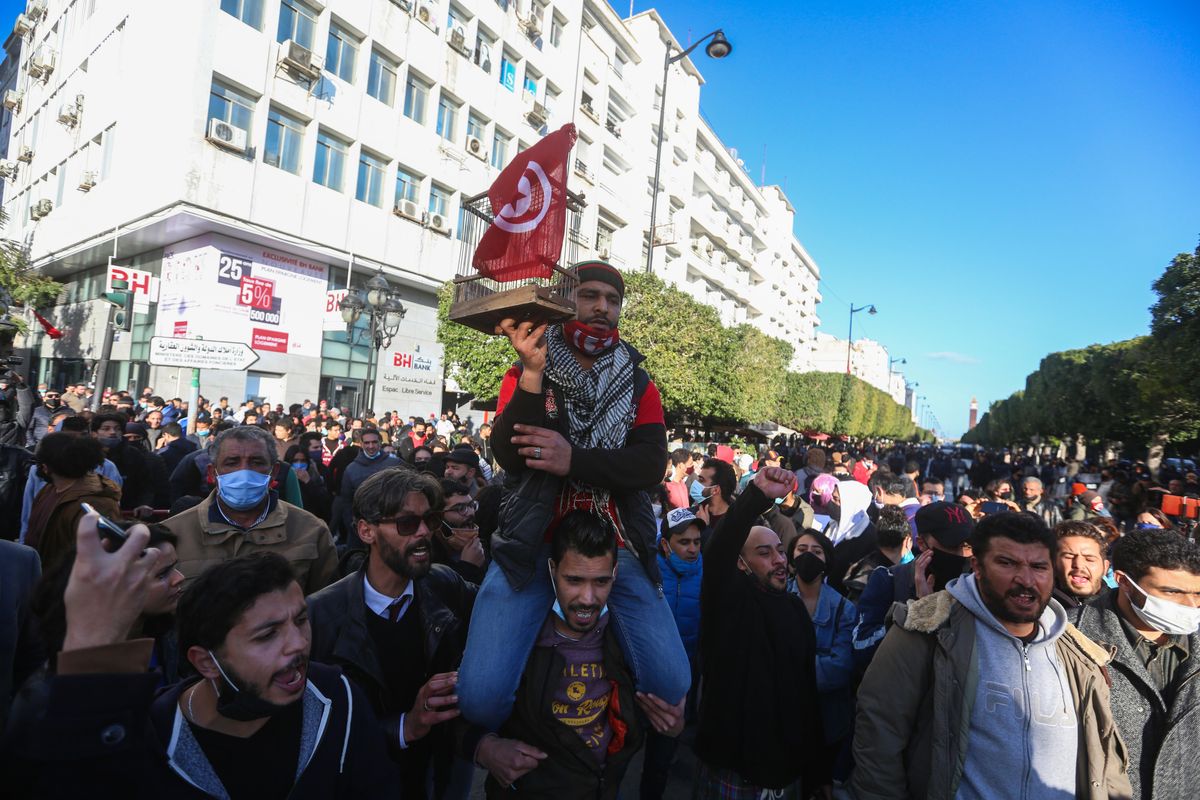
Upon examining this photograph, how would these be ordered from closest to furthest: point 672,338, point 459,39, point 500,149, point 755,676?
point 755,676
point 672,338
point 459,39
point 500,149

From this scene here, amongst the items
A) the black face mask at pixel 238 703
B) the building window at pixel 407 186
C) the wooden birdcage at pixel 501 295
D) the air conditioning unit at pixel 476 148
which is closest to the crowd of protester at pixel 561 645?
the black face mask at pixel 238 703

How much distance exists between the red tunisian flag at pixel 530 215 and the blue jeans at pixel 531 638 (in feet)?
4.00

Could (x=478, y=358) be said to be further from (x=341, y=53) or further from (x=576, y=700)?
(x=576, y=700)

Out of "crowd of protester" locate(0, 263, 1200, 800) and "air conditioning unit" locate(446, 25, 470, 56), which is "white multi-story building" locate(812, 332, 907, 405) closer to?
"air conditioning unit" locate(446, 25, 470, 56)

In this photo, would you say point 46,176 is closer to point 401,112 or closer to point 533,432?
point 401,112

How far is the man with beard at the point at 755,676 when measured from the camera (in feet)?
10.1

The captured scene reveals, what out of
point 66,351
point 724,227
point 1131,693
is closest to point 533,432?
point 1131,693

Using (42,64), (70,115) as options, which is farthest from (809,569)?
(42,64)

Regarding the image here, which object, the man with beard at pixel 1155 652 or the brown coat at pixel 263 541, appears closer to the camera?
the man with beard at pixel 1155 652

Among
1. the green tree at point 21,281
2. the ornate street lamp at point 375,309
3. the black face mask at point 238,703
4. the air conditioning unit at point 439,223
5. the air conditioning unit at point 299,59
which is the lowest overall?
the black face mask at point 238,703

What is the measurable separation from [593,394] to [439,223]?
2177cm

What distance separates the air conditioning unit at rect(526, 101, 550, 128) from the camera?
26.6 meters

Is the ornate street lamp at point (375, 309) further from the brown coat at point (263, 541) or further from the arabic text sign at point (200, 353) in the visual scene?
the brown coat at point (263, 541)

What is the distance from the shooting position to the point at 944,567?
12.5 feet
